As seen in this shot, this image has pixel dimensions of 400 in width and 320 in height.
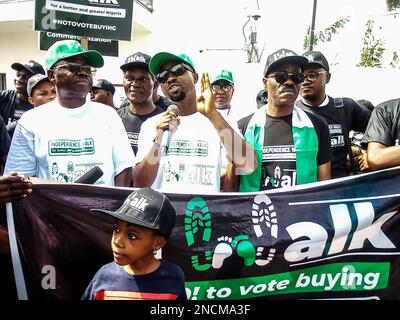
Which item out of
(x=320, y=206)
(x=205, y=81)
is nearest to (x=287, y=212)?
(x=320, y=206)

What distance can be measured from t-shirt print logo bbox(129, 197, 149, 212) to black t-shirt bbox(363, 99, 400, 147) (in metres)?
1.92

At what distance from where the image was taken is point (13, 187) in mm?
2291

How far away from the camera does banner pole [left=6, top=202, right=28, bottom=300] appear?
2346 mm

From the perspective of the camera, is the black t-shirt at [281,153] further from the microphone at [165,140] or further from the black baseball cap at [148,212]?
the black baseball cap at [148,212]

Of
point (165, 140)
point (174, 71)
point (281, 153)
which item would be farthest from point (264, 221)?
point (174, 71)

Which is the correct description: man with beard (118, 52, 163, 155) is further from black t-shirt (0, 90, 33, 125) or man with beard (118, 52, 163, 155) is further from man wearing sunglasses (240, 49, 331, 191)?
black t-shirt (0, 90, 33, 125)

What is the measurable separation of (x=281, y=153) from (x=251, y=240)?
0.76 m

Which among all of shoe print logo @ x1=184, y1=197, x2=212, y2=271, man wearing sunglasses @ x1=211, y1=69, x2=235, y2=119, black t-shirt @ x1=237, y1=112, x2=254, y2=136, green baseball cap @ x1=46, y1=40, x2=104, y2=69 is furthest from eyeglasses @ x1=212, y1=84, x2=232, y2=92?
shoe print logo @ x1=184, y1=197, x2=212, y2=271

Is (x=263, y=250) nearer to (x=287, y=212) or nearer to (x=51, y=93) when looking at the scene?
(x=287, y=212)

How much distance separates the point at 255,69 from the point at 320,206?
7302 millimetres

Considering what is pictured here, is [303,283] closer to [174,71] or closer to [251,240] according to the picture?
[251,240]

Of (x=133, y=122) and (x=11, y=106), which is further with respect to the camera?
(x=11, y=106)

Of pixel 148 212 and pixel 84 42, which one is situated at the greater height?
pixel 84 42

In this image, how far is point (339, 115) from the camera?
13.4 ft
